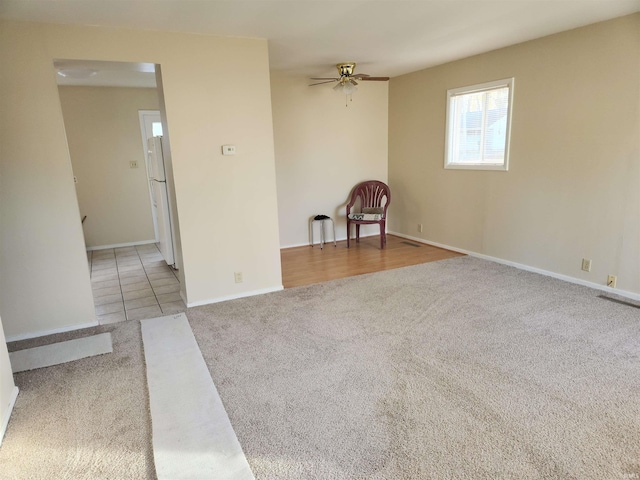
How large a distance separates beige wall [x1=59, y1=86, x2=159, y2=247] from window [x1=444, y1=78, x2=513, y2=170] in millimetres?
4562

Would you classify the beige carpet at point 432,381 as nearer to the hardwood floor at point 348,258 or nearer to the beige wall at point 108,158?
the hardwood floor at point 348,258

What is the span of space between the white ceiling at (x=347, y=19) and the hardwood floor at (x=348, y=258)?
7.95 feet

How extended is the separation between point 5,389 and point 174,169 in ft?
6.51

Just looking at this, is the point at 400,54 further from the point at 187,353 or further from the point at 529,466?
the point at 529,466

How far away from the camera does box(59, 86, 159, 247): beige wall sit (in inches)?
228

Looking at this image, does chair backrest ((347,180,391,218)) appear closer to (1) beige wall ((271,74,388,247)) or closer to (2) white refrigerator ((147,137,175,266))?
(1) beige wall ((271,74,388,247))

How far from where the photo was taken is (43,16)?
108 inches

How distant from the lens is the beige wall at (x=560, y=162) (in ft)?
11.3

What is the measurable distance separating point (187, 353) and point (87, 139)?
4579 millimetres

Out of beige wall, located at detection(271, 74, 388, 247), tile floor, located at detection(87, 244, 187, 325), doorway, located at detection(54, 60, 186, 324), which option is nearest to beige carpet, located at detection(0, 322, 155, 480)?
tile floor, located at detection(87, 244, 187, 325)

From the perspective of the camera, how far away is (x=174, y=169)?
344 centimetres

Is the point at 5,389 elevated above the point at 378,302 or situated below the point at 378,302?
above

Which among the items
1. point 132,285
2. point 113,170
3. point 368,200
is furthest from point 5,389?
point 368,200

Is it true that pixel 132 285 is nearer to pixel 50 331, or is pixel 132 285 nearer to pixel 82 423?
pixel 50 331
